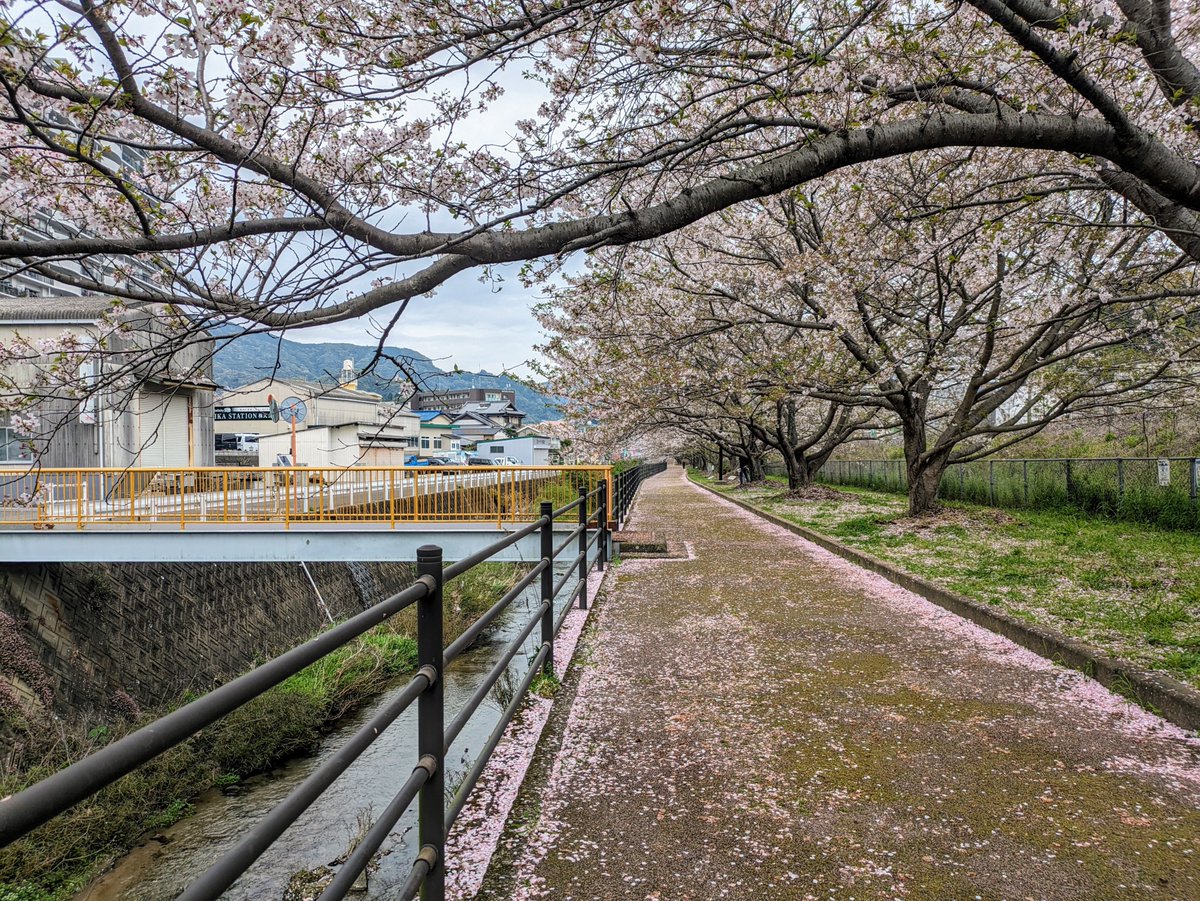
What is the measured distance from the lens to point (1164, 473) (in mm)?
11219

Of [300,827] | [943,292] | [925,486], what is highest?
[943,292]

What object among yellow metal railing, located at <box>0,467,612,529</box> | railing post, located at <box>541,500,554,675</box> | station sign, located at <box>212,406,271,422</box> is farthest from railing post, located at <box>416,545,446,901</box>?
station sign, located at <box>212,406,271,422</box>

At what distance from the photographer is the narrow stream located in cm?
389

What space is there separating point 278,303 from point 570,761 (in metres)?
2.64

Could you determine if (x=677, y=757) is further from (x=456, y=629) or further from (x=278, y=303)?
(x=456, y=629)

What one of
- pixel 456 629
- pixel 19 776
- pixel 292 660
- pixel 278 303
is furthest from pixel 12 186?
pixel 456 629

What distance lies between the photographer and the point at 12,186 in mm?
3971

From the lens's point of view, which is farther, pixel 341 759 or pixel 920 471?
pixel 920 471

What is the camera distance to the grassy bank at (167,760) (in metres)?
4.88

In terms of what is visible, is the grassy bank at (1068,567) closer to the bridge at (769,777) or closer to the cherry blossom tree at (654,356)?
the bridge at (769,777)

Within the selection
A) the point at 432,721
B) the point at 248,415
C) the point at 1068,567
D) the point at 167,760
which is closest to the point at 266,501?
the point at 167,760

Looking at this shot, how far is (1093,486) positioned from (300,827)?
1463cm

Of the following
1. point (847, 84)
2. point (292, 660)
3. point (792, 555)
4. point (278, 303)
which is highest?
point (847, 84)

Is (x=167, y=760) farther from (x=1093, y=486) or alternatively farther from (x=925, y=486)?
(x=1093, y=486)
